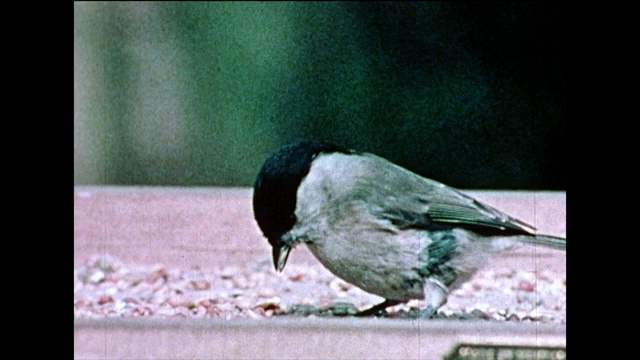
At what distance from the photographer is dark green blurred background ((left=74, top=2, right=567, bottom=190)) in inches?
102

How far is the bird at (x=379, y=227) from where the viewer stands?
224 centimetres

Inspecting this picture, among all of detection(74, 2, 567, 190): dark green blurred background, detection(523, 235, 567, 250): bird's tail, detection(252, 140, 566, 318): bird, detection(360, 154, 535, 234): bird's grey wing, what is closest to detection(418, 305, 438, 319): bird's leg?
detection(252, 140, 566, 318): bird

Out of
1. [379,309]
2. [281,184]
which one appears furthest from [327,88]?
[379,309]

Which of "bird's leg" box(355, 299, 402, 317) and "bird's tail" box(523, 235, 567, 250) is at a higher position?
"bird's tail" box(523, 235, 567, 250)

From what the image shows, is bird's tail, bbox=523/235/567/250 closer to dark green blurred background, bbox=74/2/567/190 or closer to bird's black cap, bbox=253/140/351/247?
dark green blurred background, bbox=74/2/567/190

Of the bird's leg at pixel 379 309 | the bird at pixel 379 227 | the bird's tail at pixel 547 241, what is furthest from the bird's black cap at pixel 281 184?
the bird's tail at pixel 547 241

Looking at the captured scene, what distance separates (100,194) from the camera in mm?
2635

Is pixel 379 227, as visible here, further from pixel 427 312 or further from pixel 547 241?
pixel 547 241

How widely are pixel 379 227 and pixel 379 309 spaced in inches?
7.1

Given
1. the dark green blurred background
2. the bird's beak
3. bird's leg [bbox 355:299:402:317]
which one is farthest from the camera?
the dark green blurred background

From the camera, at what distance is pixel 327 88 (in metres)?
2.59

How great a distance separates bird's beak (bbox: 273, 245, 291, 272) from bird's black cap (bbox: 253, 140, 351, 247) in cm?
1
